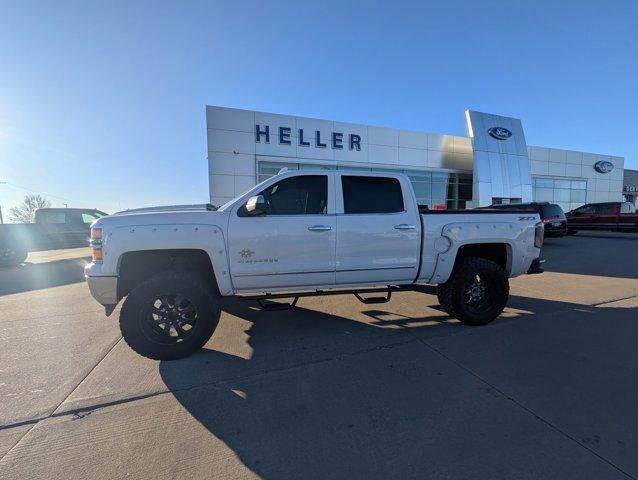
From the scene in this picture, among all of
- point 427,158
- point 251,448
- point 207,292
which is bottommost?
point 251,448

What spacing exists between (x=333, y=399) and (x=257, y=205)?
207cm

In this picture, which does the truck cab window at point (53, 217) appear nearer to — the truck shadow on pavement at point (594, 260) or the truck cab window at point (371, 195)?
the truck cab window at point (371, 195)

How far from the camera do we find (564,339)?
13.0 ft

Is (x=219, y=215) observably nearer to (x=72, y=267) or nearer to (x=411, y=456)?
(x=411, y=456)

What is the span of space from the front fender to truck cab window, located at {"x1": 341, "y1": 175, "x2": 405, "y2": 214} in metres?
1.62

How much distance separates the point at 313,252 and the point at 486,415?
2312 millimetres

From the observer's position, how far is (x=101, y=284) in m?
3.53

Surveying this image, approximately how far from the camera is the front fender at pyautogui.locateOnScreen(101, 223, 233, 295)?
352cm

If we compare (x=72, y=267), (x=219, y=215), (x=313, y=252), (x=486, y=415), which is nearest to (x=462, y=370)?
(x=486, y=415)

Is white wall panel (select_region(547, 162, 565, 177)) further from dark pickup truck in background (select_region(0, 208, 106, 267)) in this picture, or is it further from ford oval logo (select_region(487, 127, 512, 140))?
dark pickup truck in background (select_region(0, 208, 106, 267))

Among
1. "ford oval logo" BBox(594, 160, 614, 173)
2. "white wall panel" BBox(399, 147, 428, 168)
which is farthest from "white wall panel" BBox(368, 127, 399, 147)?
"ford oval logo" BBox(594, 160, 614, 173)

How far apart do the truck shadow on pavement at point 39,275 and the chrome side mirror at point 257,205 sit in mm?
6789

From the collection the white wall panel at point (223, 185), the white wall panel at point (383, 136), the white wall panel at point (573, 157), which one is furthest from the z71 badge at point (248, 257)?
the white wall panel at point (573, 157)

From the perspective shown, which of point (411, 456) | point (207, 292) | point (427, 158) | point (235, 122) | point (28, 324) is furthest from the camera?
point (427, 158)
